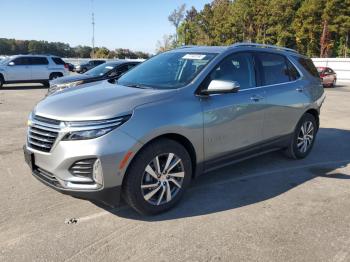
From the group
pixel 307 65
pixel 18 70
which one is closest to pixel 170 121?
pixel 307 65

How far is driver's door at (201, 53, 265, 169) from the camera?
14.5 ft

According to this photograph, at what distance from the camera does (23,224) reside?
3855mm

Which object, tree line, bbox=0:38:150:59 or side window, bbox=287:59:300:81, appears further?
tree line, bbox=0:38:150:59

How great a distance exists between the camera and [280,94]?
5.54 metres

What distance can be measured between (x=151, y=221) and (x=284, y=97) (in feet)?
9.36

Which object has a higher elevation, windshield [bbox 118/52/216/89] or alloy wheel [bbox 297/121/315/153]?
windshield [bbox 118/52/216/89]

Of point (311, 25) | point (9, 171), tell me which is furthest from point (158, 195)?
point (311, 25)

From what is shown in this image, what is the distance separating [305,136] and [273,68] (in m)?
1.44

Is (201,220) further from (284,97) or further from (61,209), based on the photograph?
(284,97)

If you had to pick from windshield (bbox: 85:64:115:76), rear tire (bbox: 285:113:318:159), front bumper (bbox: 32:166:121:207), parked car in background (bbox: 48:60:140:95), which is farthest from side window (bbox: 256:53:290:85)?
windshield (bbox: 85:64:115:76)

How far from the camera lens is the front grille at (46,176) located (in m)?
3.78

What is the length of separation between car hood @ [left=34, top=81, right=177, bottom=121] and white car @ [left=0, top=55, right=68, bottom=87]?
17.7 meters

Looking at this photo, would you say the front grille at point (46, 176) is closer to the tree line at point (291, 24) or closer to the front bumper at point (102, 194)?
the front bumper at point (102, 194)

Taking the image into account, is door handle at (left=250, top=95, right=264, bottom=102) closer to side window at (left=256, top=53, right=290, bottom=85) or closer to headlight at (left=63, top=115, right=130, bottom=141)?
side window at (left=256, top=53, right=290, bottom=85)
